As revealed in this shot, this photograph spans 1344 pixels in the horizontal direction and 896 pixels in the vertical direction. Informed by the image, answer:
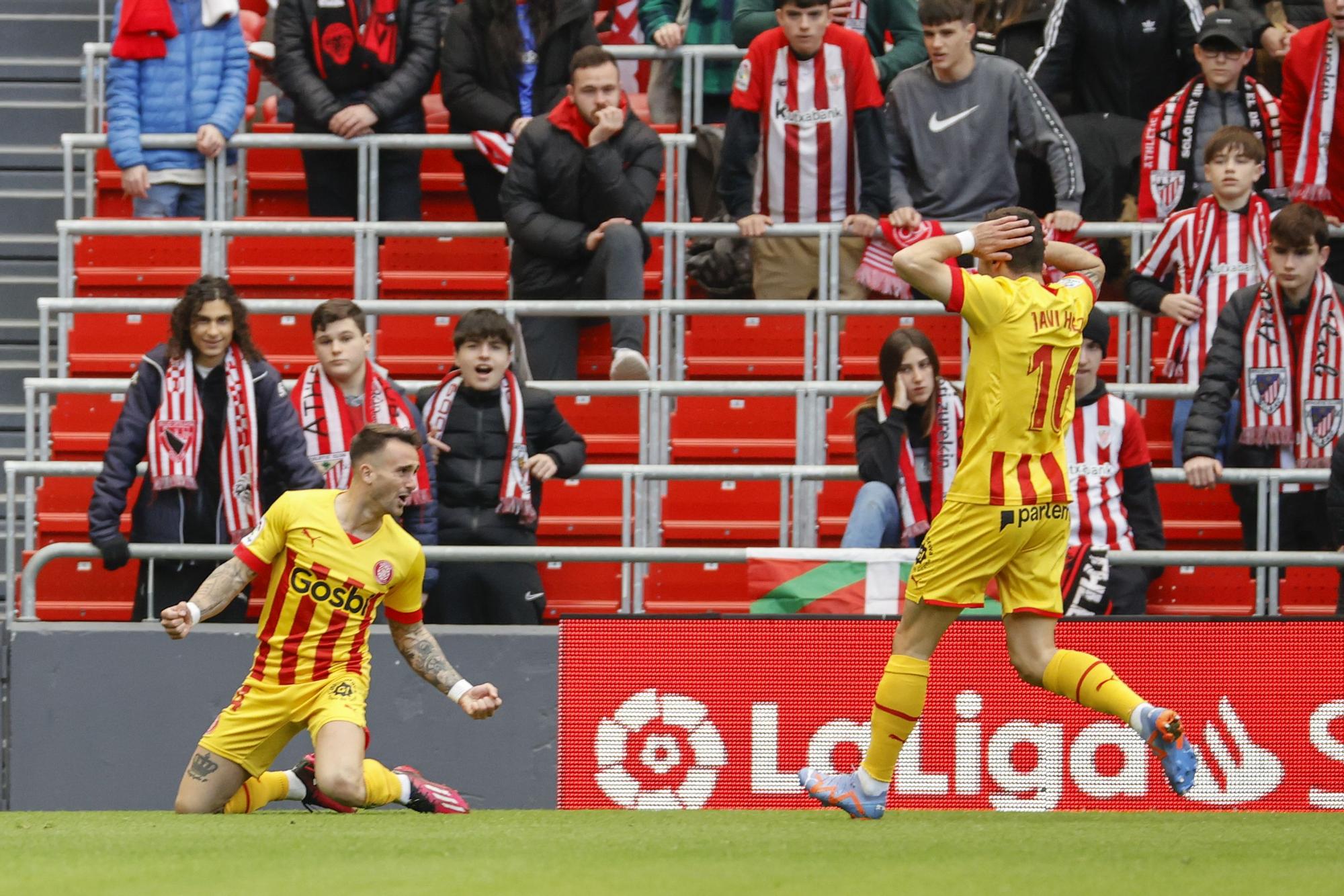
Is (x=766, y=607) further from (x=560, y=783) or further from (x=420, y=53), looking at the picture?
(x=420, y=53)

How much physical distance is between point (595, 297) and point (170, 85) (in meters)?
3.01

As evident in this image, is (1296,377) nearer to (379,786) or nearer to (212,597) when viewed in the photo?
(379,786)

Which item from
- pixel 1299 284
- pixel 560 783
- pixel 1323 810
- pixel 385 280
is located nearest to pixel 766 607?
pixel 560 783

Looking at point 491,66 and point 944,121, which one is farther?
point 491,66

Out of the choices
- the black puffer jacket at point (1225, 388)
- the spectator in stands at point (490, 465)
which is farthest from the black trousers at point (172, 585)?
the black puffer jacket at point (1225, 388)

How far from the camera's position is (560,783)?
866cm

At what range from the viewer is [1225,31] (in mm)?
10688

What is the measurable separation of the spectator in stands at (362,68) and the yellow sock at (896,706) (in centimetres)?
582

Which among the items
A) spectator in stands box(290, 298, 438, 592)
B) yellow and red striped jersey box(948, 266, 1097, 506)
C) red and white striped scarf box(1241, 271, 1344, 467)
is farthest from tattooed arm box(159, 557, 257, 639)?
red and white striped scarf box(1241, 271, 1344, 467)

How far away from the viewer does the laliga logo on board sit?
8.46 meters

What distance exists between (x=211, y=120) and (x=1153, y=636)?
6319mm

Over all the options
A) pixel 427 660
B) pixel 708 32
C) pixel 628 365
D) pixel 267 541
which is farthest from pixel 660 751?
pixel 708 32

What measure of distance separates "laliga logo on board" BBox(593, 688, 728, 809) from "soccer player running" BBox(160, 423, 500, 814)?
1.04 metres

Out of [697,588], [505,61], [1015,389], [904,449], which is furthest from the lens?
[505,61]
